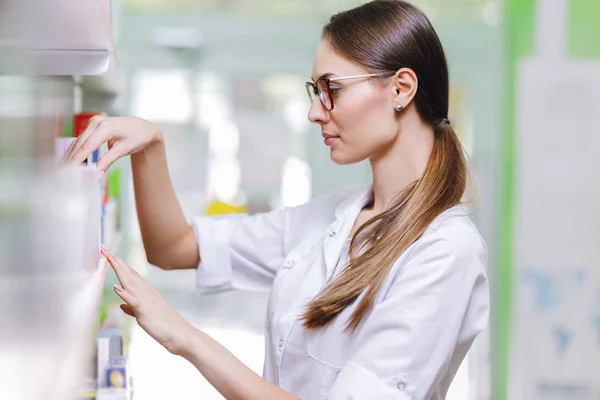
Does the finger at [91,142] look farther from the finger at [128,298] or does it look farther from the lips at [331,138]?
the lips at [331,138]

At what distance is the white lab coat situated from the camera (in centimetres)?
130

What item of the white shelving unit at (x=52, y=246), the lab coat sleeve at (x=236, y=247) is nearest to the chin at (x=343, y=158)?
the lab coat sleeve at (x=236, y=247)

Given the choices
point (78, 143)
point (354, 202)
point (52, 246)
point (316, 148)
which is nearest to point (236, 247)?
point (354, 202)

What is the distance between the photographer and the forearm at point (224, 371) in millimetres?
1233

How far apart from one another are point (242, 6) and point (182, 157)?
866mm

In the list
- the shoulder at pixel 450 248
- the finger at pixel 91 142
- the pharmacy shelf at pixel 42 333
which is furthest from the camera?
the shoulder at pixel 450 248

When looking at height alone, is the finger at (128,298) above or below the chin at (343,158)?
below

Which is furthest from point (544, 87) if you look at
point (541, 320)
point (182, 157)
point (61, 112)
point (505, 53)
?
point (61, 112)

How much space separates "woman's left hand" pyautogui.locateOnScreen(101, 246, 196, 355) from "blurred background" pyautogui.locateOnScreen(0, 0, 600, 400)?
0.25ft

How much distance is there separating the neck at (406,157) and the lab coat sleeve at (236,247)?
0.35 meters

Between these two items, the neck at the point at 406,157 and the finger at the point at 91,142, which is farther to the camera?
the neck at the point at 406,157


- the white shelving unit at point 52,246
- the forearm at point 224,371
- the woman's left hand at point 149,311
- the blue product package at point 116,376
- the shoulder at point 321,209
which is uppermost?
the white shelving unit at point 52,246

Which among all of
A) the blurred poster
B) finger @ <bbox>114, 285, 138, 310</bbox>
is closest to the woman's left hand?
finger @ <bbox>114, 285, 138, 310</bbox>

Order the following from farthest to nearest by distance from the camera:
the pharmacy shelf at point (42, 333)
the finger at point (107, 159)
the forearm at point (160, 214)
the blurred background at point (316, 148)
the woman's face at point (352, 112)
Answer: the blurred background at point (316, 148) → the forearm at point (160, 214) → the woman's face at point (352, 112) → the finger at point (107, 159) → the pharmacy shelf at point (42, 333)
